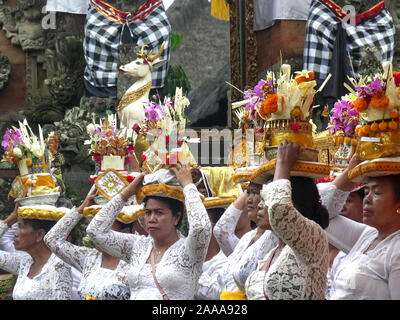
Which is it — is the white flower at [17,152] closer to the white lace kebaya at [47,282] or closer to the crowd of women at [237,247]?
the crowd of women at [237,247]

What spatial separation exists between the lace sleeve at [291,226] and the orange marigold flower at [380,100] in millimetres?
676

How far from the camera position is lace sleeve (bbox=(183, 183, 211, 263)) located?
5188mm

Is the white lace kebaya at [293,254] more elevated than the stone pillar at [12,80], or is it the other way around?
the stone pillar at [12,80]

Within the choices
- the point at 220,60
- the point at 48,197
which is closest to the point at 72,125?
the point at 220,60

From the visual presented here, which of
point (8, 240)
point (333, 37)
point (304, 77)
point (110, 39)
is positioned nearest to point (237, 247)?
point (304, 77)

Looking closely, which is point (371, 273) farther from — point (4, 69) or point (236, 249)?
point (4, 69)

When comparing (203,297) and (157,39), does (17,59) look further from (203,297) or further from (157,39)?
(203,297)

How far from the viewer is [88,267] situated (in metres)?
6.32

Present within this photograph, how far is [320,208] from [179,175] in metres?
1.23

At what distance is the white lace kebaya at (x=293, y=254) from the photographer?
13.4 ft

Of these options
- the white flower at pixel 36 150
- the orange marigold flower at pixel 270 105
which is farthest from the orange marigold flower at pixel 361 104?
the white flower at pixel 36 150

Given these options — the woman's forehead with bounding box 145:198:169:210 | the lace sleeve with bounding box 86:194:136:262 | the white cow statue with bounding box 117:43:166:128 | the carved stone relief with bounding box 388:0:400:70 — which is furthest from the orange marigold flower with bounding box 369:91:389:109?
the carved stone relief with bounding box 388:0:400:70

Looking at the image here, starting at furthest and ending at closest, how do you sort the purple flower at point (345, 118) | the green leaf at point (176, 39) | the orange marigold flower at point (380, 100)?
the green leaf at point (176, 39)
the purple flower at point (345, 118)
the orange marigold flower at point (380, 100)

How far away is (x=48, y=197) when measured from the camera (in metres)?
7.30
